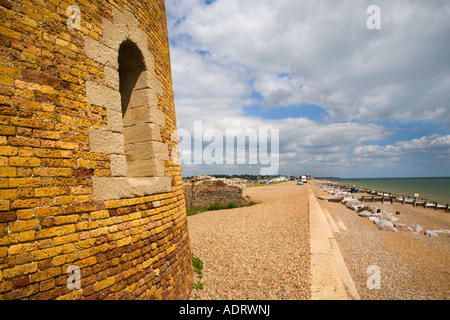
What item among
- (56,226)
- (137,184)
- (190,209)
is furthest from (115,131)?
(190,209)

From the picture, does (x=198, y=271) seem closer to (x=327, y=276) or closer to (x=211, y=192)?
(x=327, y=276)

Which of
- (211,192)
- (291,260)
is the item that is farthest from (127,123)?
(211,192)

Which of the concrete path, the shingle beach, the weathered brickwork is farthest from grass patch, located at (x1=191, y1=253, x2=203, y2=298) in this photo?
the concrete path

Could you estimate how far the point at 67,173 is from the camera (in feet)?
7.62

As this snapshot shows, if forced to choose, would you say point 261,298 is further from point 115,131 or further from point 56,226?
point 115,131

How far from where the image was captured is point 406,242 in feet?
28.7

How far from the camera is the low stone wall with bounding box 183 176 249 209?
1422cm

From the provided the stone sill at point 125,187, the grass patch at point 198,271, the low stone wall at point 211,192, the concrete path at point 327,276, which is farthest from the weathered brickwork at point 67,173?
the low stone wall at point 211,192

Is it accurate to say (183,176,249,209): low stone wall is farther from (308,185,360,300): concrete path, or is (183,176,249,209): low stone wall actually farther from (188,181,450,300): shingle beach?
(308,185,360,300): concrete path

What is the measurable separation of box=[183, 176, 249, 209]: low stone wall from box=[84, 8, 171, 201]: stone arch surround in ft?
34.8

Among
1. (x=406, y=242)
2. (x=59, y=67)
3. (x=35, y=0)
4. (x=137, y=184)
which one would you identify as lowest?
(x=406, y=242)

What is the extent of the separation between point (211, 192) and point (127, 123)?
11.0 meters

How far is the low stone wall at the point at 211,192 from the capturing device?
46.6 feet

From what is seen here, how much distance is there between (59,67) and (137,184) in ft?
5.39
